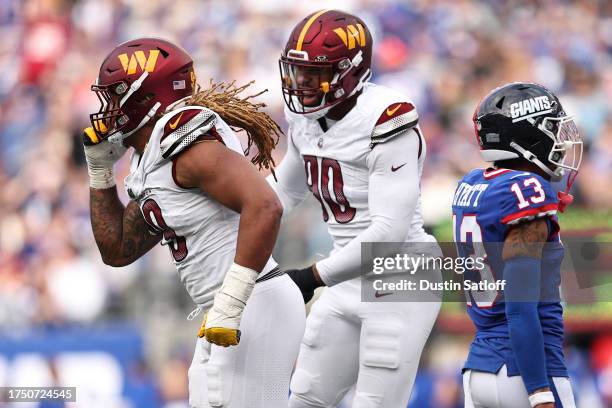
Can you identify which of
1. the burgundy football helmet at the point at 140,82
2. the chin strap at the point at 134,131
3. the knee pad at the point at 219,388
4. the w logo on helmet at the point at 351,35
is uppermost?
the w logo on helmet at the point at 351,35

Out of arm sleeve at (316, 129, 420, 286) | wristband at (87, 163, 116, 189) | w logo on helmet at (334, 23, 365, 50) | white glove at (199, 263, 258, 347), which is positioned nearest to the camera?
white glove at (199, 263, 258, 347)

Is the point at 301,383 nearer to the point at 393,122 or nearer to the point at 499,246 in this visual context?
the point at 393,122

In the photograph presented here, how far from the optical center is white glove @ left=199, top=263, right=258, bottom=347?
3.81m

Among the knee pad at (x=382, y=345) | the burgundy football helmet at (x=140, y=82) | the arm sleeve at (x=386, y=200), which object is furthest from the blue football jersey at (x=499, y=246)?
the burgundy football helmet at (x=140, y=82)

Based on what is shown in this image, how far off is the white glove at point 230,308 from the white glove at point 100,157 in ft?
3.23

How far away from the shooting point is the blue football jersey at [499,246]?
3963 mm

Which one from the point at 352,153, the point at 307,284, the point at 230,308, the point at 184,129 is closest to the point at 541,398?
the point at 230,308

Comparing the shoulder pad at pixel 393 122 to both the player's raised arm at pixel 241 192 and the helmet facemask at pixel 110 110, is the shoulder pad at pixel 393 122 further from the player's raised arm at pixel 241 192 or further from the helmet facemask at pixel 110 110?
the helmet facemask at pixel 110 110

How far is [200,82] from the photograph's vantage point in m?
11.6

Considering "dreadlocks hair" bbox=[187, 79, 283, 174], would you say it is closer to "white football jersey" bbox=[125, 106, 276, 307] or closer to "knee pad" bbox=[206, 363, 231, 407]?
"white football jersey" bbox=[125, 106, 276, 307]

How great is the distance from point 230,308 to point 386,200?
1.14m

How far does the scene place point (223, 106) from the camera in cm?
443

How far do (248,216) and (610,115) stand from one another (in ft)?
22.1

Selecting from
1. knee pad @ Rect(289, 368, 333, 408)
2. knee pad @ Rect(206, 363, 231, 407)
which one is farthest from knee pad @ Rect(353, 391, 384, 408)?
knee pad @ Rect(206, 363, 231, 407)
